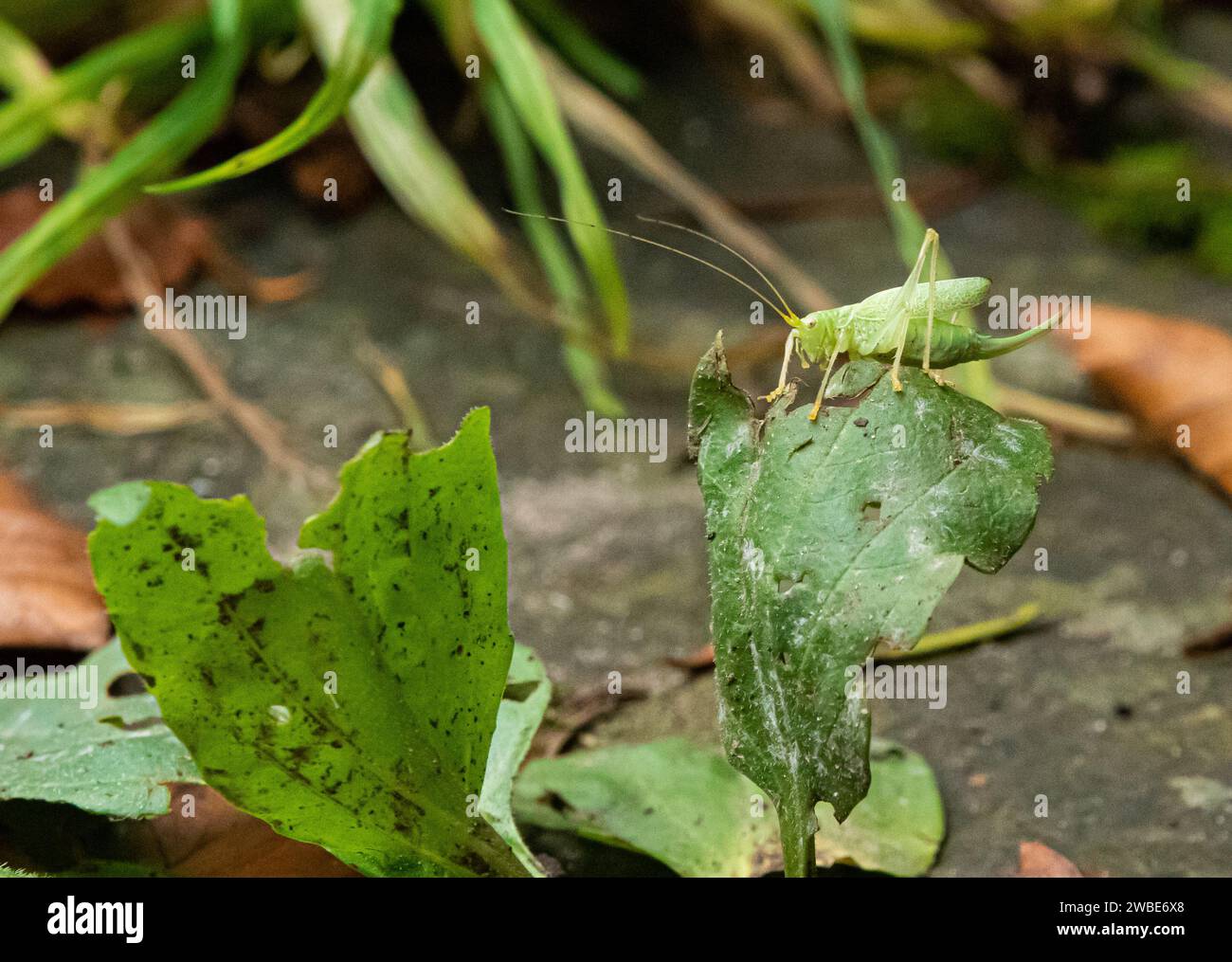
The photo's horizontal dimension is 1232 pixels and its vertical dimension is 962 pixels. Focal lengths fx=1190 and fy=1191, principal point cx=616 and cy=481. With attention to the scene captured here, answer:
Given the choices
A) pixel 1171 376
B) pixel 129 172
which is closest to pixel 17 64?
pixel 129 172

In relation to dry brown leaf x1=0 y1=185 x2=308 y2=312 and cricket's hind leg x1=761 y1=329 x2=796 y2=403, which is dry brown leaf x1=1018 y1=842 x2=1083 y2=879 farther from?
dry brown leaf x1=0 y1=185 x2=308 y2=312

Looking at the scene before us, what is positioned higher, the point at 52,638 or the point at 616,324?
the point at 616,324

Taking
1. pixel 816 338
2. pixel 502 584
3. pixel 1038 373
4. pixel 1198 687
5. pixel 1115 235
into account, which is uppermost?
pixel 1115 235

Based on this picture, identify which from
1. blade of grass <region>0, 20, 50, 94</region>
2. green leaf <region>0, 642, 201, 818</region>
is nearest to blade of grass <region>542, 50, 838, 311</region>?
blade of grass <region>0, 20, 50, 94</region>
